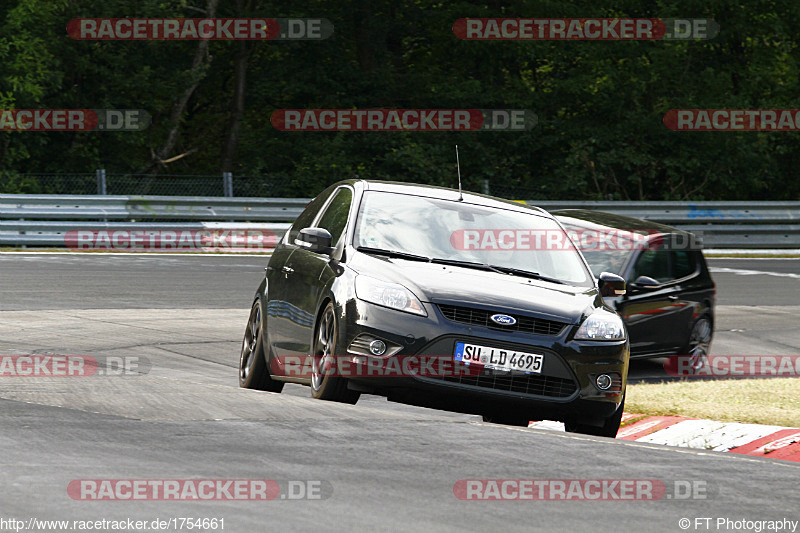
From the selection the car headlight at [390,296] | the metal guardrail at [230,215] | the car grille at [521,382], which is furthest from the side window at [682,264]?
the metal guardrail at [230,215]

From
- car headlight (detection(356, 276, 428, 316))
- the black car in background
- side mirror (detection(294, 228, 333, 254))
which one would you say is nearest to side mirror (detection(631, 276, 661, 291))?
the black car in background

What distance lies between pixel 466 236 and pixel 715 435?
2227mm

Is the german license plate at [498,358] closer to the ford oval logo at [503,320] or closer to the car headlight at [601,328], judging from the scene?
the ford oval logo at [503,320]

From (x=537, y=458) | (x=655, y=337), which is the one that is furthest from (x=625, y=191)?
(x=537, y=458)

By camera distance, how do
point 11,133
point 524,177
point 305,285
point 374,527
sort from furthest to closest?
1. point 524,177
2. point 11,133
3. point 305,285
4. point 374,527

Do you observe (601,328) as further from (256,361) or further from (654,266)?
(654,266)

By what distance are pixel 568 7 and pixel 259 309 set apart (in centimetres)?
2497

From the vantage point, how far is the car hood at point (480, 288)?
26.4ft

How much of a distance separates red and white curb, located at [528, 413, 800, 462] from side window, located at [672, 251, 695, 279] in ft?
14.3

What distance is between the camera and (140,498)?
5.39 meters

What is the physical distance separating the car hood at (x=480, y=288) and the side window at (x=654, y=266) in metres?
4.83

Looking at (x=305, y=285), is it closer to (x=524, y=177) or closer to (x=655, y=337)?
(x=655, y=337)

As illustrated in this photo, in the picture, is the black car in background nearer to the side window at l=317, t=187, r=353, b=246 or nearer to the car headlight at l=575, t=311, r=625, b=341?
the side window at l=317, t=187, r=353, b=246

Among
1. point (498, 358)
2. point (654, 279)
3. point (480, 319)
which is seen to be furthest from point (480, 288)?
point (654, 279)
